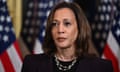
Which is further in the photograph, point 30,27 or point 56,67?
point 30,27

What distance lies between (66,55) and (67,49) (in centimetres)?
4

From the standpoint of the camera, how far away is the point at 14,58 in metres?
2.05

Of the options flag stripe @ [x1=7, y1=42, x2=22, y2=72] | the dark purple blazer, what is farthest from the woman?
flag stripe @ [x1=7, y1=42, x2=22, y2=72]

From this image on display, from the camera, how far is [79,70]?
4.22 feet

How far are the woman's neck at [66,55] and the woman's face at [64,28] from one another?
0.03 m

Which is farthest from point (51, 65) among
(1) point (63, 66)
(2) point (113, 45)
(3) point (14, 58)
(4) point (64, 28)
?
(2) point (113, 45)

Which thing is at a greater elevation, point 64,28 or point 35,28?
point 64,28

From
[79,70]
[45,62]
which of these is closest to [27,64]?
[45,62]

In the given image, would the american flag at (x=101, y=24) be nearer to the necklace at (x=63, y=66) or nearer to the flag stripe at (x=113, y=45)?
the flag stripe at (x=113, y=45)

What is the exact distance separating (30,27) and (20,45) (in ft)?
0.54

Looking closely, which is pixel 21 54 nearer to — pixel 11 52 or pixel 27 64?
pixel 11 52

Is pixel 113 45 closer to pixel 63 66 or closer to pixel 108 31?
pixel 108 31

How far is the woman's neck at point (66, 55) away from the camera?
52.0 inches

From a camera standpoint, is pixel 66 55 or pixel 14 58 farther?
pixel 14 58
